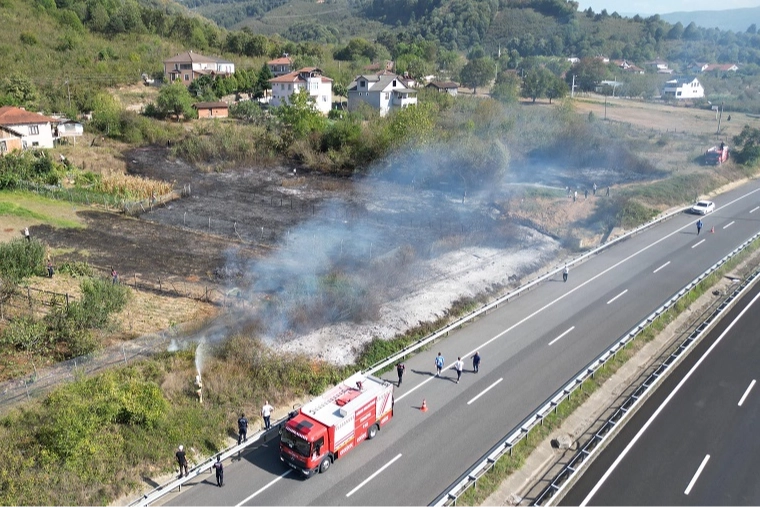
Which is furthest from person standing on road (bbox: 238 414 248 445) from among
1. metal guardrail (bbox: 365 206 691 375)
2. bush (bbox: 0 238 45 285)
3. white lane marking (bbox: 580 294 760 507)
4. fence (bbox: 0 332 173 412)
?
bush (bbox: 0 238 45 285)

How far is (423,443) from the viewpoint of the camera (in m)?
15.6

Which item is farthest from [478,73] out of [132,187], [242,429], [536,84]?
[242,429]

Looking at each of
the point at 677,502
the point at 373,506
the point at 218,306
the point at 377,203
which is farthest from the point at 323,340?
the point at 377,203

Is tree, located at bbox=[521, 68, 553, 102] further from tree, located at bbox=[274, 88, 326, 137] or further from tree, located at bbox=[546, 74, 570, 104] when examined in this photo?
tree, located at bbox=[274, 88, 326, 137]

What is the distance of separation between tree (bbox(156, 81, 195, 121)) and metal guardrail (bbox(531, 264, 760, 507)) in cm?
5695

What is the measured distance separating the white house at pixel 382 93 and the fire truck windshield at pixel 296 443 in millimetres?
57366

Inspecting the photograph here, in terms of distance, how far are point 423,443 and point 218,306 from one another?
38.5ft

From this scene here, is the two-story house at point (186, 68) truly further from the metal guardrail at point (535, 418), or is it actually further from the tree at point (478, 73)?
the metal guardrail at point (535, 418)

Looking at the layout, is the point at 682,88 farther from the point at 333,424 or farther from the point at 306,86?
the point at 333,424

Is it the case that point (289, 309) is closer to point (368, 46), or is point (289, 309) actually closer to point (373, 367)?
point (373, 367)

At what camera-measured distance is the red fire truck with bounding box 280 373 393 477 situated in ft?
45.7

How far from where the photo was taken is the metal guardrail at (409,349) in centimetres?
1334

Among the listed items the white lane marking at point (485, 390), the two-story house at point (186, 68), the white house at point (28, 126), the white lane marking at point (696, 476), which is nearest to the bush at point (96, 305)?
the white lane marking at point (485, 390)

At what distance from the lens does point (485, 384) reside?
18578mm
